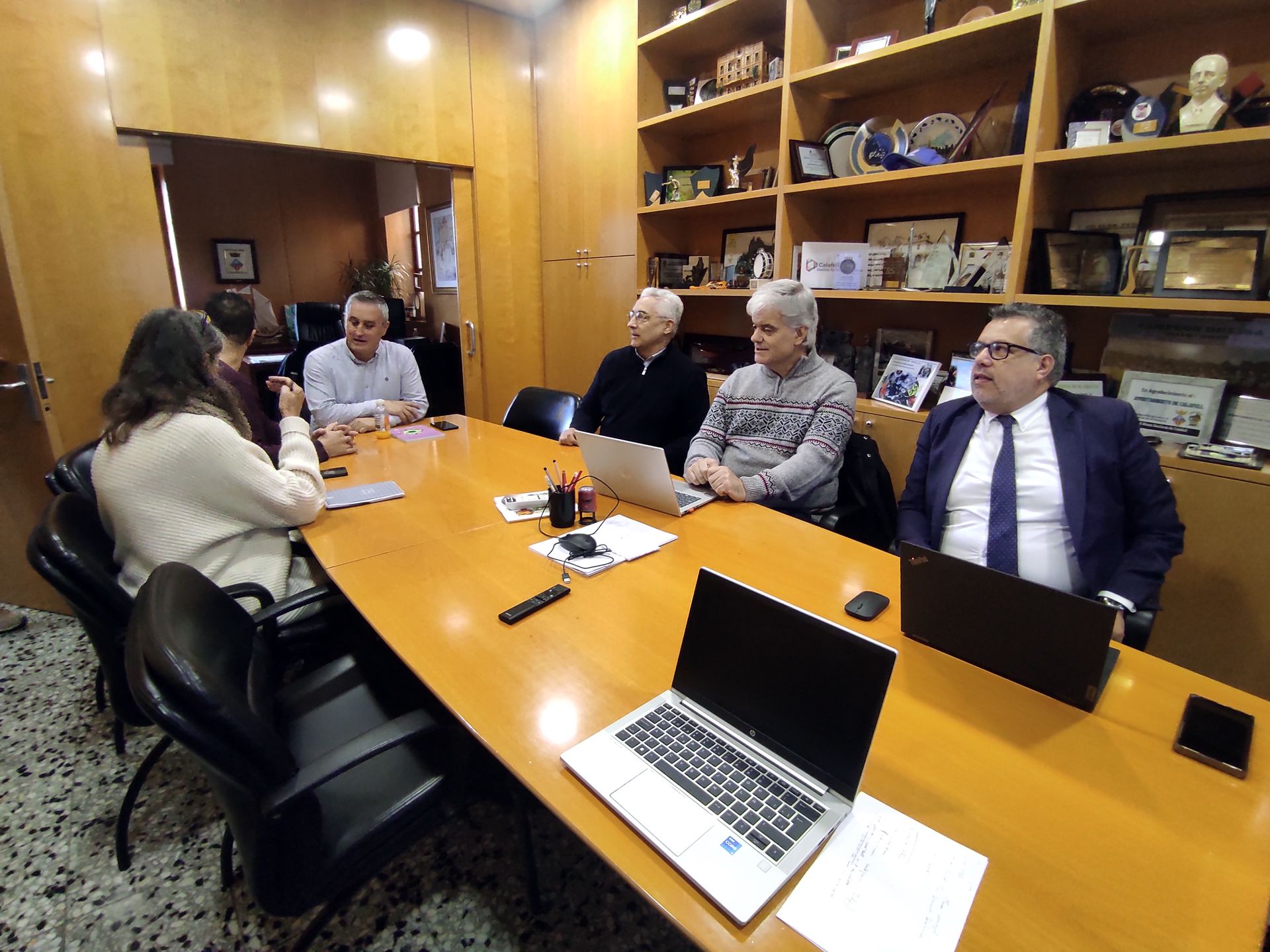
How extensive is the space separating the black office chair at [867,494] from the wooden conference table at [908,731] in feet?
2.00

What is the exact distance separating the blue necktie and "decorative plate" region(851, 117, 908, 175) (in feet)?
4.79

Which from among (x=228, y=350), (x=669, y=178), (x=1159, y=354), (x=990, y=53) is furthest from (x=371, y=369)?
(x=1159, y=354)

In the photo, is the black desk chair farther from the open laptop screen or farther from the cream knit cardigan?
the open laptop screen

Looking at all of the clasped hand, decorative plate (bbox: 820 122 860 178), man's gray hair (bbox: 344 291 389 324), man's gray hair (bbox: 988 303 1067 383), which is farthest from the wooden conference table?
decorative plate (bbox: 820 122 860 178)

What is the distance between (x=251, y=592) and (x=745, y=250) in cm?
288

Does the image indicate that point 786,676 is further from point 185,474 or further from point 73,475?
point 73,475

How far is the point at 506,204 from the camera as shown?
4395mm

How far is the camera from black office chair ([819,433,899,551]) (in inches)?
88.6

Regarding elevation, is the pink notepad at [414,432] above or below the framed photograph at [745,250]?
below

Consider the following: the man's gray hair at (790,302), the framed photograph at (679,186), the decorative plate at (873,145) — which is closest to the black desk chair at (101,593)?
the man's gray hair at (790,302)

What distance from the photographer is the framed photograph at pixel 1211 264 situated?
1873 mm

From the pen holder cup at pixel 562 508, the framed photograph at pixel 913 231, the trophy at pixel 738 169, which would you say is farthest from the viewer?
the trophy at pixel 738 169

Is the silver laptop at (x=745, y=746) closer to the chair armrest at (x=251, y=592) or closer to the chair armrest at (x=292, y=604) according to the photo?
the chair armrest at (x=292, y=604)

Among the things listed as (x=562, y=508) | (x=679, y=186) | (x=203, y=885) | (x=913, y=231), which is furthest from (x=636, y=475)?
(x=679, y=186)
